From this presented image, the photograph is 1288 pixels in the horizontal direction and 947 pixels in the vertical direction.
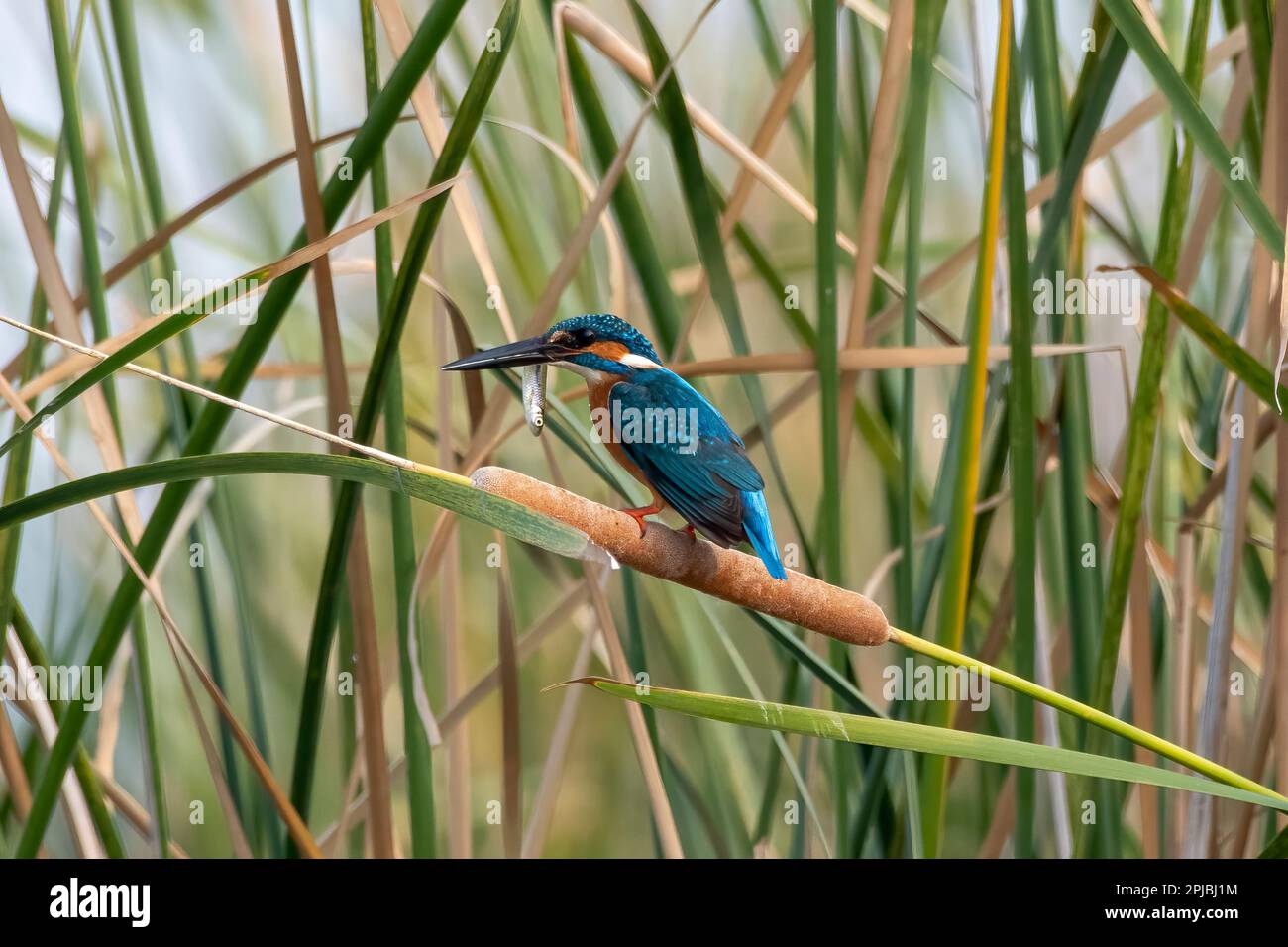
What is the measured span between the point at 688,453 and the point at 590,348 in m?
0.19

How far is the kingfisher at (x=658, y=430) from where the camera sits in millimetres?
887

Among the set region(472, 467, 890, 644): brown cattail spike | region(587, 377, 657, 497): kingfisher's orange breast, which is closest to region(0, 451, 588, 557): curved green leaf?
region(472, 467, 890, 644): brown cattail spike

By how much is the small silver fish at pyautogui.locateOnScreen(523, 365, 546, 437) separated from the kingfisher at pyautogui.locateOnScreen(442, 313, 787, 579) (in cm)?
2

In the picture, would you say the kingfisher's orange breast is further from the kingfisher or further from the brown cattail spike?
the brown cattail spike

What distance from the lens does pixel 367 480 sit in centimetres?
63

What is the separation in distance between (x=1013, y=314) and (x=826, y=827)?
2.95 ft

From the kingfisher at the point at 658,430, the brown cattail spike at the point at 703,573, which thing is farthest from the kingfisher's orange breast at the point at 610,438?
the brown cattail spike at the point at 703,573

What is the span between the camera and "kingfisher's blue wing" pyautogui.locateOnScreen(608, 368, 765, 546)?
88 cm

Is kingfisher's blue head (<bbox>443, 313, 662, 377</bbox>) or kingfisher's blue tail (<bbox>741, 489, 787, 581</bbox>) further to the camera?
kingfisher's blue head (<bbox>443, 313, 662, 377</bbox>)

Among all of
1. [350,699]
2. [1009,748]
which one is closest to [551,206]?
[350,699]

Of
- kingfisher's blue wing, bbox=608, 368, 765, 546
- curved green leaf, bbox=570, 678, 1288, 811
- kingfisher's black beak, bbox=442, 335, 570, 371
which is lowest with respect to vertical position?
curved green leaf, bbox=570, 678, 1288, 811

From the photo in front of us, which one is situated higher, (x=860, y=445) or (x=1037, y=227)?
(x=1037, y=227)

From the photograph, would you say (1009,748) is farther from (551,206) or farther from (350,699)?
(551,206)

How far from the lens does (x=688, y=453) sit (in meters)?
0.93
